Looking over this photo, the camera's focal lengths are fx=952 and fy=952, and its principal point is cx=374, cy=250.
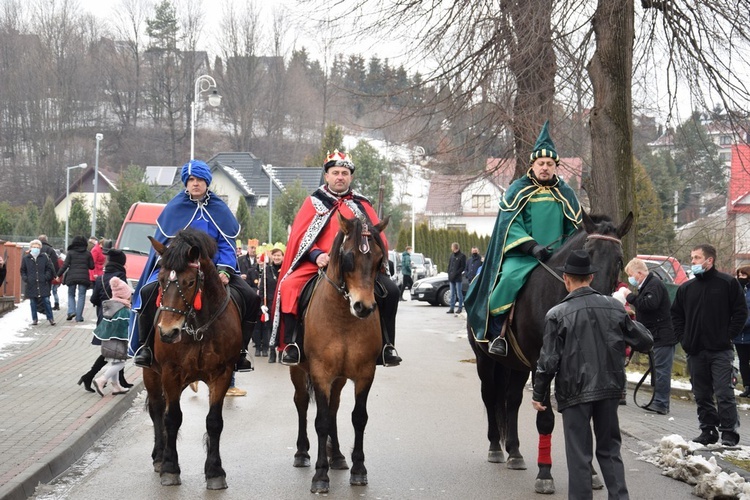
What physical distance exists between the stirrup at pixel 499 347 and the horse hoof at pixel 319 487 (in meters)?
1.84

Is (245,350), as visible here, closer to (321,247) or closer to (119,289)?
(321,247)

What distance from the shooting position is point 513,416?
8508 millimetres

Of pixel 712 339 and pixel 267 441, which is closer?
pixel 267 441

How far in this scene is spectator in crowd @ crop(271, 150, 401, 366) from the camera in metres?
8.33

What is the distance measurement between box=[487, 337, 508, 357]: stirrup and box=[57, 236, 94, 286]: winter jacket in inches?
667

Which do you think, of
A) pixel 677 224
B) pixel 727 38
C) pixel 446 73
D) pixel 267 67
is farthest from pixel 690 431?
pixel 267 67

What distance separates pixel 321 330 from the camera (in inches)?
311

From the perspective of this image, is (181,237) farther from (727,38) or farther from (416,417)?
(727,38)

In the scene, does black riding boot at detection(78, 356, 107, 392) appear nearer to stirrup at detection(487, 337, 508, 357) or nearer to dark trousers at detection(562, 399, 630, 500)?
stirrup at detection(487, 337, 508, 357)

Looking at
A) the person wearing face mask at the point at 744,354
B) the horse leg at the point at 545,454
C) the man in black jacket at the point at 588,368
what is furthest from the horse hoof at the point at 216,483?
the person wearing face mask at the point at 744,354

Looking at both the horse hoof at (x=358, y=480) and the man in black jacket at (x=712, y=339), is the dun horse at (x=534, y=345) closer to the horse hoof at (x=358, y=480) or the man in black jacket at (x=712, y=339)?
the horse hoof at (x=358, y=480)

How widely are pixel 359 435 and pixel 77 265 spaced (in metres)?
17.1

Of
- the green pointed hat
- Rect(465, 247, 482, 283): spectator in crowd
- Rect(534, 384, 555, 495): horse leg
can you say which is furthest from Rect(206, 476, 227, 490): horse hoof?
Rect(465, 247, 482, 283): spectator in crowd

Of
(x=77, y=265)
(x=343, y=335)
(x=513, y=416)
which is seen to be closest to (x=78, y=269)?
(x=77, y=265)
